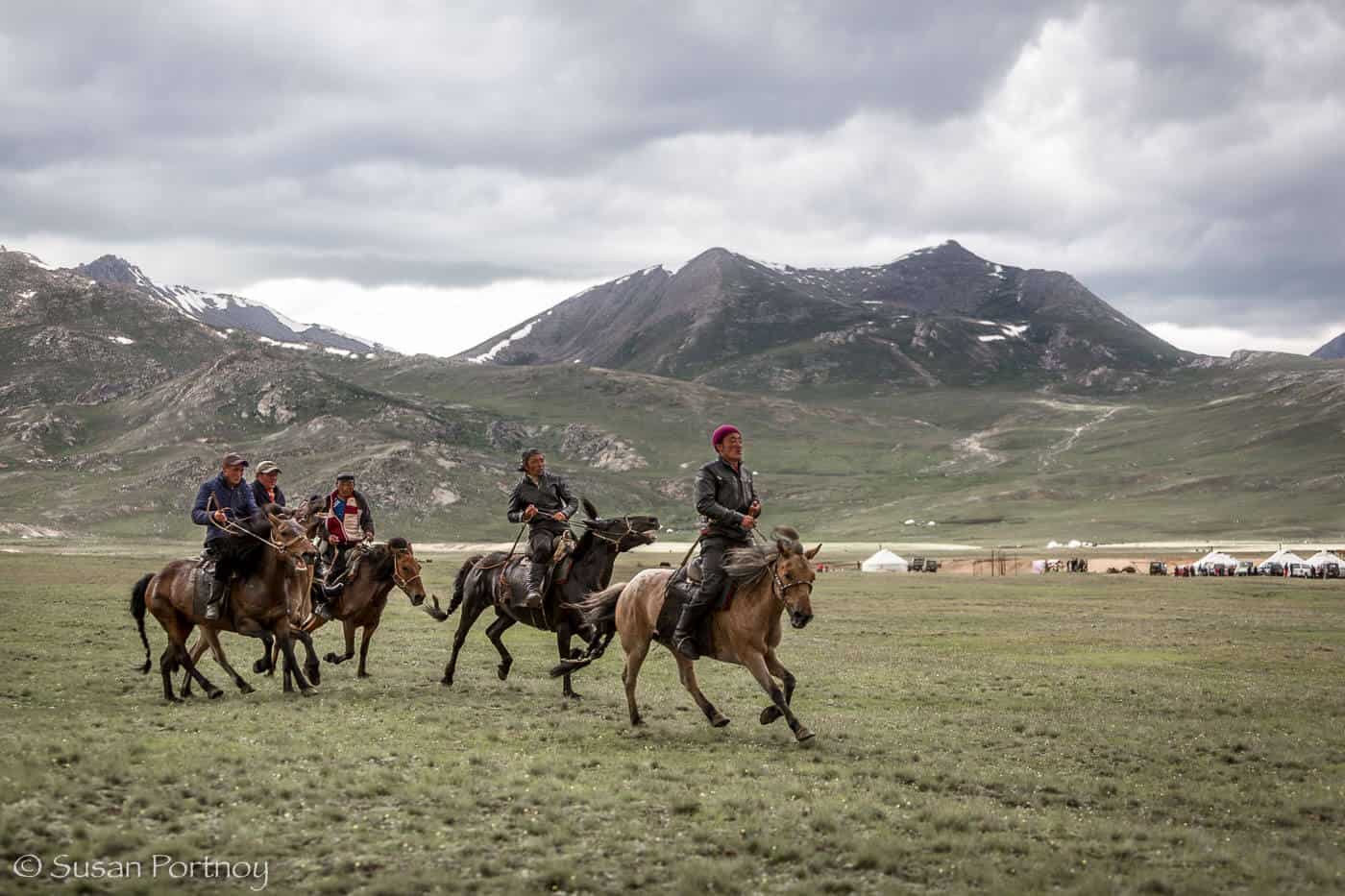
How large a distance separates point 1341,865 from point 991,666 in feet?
57.2

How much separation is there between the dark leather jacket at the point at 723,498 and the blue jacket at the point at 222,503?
29.3 ft

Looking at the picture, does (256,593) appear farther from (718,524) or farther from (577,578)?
(718,524)

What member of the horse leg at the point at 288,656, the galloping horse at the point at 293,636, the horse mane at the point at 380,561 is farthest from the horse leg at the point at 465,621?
the horse leg at the point at 288,656

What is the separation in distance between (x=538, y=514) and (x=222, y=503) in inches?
230

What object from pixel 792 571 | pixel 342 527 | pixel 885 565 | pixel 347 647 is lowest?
pixel 885 565

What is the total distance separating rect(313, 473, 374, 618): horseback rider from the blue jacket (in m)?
3.09

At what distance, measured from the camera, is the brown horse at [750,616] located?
15391 mm

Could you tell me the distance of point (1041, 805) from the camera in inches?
493

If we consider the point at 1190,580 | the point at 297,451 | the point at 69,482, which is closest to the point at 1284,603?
the point at 1190,580

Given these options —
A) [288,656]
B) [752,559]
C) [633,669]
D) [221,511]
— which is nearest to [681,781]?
[752,559]

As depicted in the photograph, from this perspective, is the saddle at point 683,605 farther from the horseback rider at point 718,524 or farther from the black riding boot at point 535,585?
the black riding boot at point 535,585

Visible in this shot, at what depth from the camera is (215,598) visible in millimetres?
19234

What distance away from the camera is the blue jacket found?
1942 cm

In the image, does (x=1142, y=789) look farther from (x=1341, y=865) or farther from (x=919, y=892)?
(x=919, y=892)
